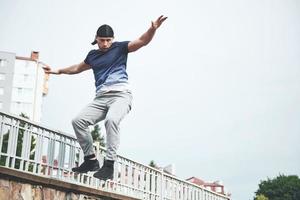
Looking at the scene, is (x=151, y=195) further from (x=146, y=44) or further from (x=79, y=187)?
(x=146, y=44)

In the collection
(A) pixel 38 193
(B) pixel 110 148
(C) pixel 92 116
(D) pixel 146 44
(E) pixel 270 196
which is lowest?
(A) pixel 38 193

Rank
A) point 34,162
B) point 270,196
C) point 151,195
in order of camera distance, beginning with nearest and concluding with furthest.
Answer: point 34,162
point 151,195
point 270,196

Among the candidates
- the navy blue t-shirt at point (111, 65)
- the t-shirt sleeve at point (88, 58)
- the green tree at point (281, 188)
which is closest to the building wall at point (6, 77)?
the green tree at point (281, 188)

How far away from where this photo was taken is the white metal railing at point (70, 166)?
6.70 metres

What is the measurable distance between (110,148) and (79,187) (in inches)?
59.6

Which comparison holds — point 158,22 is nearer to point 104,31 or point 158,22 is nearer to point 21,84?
point 104,31

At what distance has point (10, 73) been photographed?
233ft

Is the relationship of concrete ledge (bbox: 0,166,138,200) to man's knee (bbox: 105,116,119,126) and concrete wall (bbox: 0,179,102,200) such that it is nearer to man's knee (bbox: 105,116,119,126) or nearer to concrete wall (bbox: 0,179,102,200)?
concrete wall (bbox: 0,179,102,200)

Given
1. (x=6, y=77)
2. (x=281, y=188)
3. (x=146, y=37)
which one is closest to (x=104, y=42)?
(x=146, y=37)

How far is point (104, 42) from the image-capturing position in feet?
20.8

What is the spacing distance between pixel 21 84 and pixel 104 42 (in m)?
67.6

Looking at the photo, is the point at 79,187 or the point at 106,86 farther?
the point at 79,187

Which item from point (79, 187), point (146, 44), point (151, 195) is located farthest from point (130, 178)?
point (146, 44)

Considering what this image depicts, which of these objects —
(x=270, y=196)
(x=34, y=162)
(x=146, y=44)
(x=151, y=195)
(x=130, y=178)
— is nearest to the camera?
(x=146, y=44)
